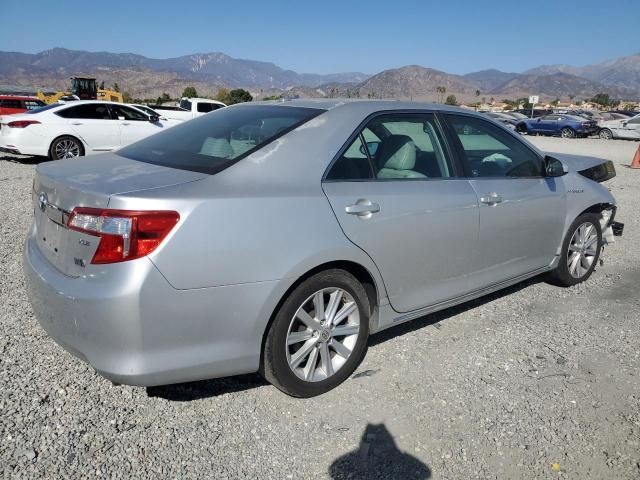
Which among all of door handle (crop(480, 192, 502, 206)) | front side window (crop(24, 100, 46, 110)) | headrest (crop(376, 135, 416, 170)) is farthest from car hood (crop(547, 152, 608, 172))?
front side window (crop(24, 100, 46, 110))

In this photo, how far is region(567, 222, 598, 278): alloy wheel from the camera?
4.53 m

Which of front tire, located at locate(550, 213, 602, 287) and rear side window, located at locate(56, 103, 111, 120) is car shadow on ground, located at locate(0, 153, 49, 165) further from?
front tire, located at locate(550, 213, 602, 287)

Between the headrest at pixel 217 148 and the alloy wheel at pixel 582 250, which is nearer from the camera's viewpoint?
the headrest at pixel 217 148

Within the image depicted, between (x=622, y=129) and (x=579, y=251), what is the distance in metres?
26.5

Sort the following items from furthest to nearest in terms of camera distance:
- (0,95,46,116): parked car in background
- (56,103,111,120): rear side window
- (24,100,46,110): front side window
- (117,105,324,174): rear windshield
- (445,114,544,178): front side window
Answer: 1. (24,100,46,110): front side window
2. (0,95,46,116): parked car in background
3. (56,103,111,120): rear side window
4. (445,114,544,178): front side window
5. (117,105,324,174): rear windshield

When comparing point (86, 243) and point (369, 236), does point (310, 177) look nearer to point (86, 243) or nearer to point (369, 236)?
point (369, 236)

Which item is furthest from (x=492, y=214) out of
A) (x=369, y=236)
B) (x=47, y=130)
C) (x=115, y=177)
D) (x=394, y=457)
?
(x=47, y=130)

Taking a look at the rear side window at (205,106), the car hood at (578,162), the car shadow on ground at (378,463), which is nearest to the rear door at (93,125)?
the rear side window at (205,106)

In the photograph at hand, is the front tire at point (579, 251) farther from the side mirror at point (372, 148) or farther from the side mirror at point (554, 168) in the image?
the side mirror at point (372, 148)

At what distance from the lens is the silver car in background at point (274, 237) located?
2.19m

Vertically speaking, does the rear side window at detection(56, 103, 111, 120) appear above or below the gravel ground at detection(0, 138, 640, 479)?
above

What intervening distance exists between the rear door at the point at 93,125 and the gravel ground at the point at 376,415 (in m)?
8.23

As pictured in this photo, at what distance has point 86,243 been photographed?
7.31ft

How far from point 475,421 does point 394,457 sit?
1.78 ft
